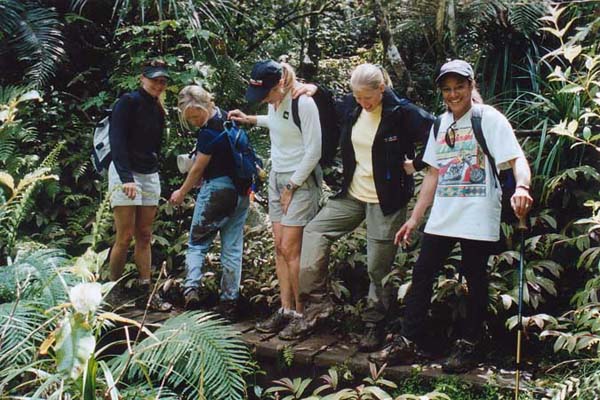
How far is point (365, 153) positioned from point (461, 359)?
1355 mm

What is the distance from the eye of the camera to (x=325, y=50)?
9406 mm

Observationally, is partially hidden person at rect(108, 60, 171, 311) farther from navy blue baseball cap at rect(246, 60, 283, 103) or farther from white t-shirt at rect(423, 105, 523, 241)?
white t-shirt at rect(423, 105, 523, 241)

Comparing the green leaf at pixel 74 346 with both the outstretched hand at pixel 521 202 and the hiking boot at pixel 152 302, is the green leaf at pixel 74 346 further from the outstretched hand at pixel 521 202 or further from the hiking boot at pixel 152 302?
the hiking boot at pixel 152 302

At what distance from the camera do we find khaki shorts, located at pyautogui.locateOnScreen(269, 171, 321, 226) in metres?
4.69

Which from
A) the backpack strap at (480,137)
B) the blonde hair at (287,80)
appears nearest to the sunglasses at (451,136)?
the backpack strap at (480,137)

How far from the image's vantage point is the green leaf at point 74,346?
1.87 m

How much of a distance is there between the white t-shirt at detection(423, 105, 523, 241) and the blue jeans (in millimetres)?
1759

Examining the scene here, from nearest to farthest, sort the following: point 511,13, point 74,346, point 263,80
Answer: point 74,346
point 263,80
point 511,13

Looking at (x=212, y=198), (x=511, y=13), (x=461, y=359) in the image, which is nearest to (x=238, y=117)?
(x=212, y=198)

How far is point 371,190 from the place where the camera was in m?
4.42

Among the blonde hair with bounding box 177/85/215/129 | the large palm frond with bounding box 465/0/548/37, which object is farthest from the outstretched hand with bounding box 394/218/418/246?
the large palm frond with bounding box 465/0/548/37

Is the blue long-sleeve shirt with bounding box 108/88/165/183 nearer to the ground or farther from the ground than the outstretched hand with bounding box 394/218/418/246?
farther from the ground

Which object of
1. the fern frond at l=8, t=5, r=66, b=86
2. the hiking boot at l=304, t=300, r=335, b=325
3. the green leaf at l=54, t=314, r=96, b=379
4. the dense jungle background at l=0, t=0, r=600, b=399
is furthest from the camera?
the fern frond at l=8, t=5, r=66, b=86

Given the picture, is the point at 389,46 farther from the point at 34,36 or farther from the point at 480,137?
the point at 34,36
